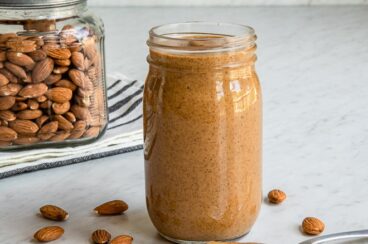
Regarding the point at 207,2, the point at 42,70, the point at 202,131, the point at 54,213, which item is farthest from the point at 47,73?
the point at 207,2

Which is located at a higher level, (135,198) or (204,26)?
(204,26)

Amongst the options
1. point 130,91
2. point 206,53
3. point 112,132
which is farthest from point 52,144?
point 206,53

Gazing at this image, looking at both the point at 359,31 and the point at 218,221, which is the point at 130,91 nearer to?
the point at 218,221

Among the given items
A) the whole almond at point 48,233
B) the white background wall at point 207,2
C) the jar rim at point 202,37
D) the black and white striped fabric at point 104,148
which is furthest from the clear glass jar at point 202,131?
the white background wall at point 207,2

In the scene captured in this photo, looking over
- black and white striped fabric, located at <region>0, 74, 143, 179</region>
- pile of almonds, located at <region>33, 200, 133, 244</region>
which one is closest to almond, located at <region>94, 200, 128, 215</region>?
pile of almonds, located at <region>33, 200, 133, 244</region>

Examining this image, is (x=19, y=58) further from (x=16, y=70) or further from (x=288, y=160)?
(x=288, y=160)

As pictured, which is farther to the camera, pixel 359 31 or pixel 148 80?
pixel 359 31

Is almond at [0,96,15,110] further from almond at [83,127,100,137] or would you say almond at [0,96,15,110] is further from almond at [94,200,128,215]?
almond at [94,200,128,215]
